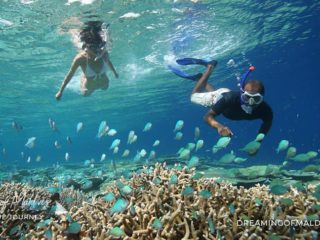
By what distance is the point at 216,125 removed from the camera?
7.97 meters

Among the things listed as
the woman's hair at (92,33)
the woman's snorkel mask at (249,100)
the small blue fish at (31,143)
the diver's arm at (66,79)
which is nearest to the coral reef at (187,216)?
the woman's snorkel mask at (249,100)

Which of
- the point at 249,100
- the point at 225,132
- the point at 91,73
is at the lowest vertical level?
the point at 225,132

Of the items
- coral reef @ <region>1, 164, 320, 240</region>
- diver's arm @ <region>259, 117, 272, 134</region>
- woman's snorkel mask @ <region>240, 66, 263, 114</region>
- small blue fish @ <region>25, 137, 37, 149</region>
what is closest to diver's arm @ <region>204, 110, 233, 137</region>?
woman's snorkel mask @ <region>240, 66, 263, 114</region>

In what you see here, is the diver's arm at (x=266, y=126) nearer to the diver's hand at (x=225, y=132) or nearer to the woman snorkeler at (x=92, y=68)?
the diver's hand at (x=225, y=132)

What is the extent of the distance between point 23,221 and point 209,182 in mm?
3710

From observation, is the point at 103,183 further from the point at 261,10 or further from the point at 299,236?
the point at 261,10

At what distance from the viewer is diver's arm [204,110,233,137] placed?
7604mm

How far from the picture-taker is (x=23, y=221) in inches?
223

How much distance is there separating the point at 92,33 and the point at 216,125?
12.9 m

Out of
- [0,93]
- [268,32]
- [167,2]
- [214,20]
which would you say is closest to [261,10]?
[214,20]

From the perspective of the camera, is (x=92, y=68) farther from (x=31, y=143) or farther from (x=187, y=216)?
(x=187, y=216)

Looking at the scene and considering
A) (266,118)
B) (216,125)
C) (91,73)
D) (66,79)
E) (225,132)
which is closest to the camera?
(225,132)

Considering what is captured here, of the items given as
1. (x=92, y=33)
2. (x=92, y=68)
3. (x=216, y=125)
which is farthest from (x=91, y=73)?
(x=216, y=125)

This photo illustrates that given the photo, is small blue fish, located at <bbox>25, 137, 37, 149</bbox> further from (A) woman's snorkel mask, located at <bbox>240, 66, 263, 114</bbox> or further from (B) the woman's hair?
(A) woman's snorkel mask, located at <bbox>240, 66, 263, 114</bbox>
